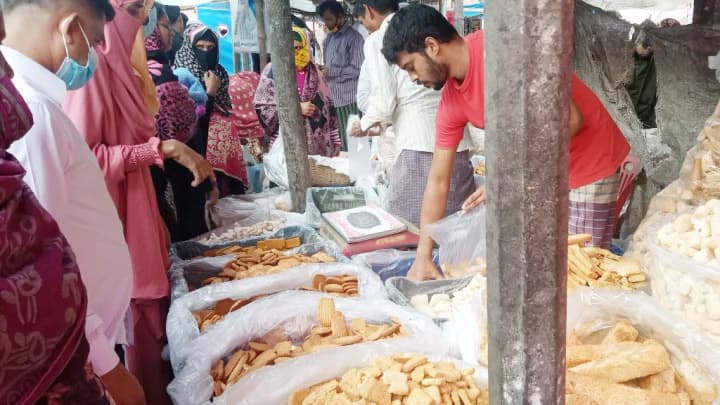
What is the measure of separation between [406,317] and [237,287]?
2.49ft

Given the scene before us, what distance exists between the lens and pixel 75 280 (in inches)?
38.2

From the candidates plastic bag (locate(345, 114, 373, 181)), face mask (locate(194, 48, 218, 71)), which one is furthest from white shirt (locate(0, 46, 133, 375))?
face mask (locate(194, 48, 218, 71))

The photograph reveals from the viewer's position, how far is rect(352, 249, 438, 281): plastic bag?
2.60 metres

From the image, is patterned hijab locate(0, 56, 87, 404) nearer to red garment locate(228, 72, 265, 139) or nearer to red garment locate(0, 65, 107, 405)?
red garment locate(0, 65, 107, 405)

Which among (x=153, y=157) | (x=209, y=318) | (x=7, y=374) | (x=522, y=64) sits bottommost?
(x=209, y=318)

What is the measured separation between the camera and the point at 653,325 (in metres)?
1.61

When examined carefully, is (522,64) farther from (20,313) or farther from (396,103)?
(396,103)

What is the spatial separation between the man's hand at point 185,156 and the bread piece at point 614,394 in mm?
1664

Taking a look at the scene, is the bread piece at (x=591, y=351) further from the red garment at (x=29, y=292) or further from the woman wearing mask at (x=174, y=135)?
the woman wearing mask at (x=174, y=135)

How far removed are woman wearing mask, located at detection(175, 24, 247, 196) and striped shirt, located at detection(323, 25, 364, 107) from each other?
2266mm

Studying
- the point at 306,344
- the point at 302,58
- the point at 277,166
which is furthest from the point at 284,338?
the point at 302,58

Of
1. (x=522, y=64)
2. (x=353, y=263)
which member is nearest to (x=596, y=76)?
(x=353, y=263)

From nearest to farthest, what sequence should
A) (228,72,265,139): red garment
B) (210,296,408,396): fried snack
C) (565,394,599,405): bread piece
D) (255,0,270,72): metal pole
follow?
1. (565,394,599,405): bread piece
2. (210,296,408,396): fried snack
3. (228,72,265,139): red garment
4. (255,0,270,72): metal pole

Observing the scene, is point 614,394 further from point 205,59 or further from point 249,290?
point 205,59
